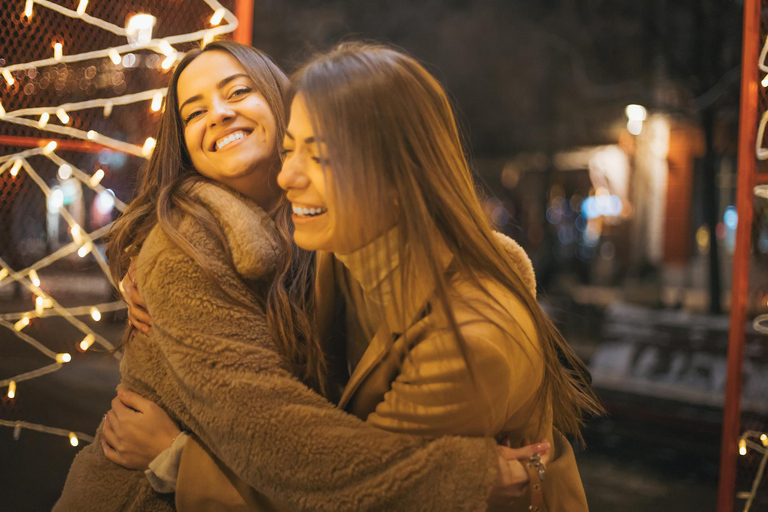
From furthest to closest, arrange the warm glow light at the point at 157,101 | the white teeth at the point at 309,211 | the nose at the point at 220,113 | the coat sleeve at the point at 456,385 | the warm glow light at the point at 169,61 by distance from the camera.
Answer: the warm glow light at the point at 157,101 < the warm glow light at the point at 169,61 < the nose at the point at 220,113 < the white teeth at the point at 309,211 < the coat sleeve at the point at 456,385

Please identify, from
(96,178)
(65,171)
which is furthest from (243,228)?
(65,171)

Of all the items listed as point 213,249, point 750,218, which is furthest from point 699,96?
point 213,249

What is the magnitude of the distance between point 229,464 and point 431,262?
2.49 ft

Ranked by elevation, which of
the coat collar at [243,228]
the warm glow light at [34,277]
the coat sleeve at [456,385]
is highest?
the coat collar at [243,228]

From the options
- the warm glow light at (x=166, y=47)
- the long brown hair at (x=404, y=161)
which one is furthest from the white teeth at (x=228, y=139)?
the warm glow light at (x=166, y=47)

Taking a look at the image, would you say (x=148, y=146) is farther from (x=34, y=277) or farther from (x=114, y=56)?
(x=34, y=277)

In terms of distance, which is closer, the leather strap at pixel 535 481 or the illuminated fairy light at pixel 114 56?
the leather strap at pixel 535 481

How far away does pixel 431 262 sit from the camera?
167 cm

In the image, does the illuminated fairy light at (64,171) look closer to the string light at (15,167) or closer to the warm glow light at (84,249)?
the string light at (15,167)

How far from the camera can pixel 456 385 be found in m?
1.58

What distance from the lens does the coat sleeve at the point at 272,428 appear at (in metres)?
1.58

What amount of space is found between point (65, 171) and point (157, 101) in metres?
0.56

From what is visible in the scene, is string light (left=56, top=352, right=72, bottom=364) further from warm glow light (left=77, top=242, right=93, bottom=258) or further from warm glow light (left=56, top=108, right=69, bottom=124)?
warm glow light (left=56, top=108, right=69, bottom=124)

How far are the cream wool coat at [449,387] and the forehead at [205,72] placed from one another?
1.06m
